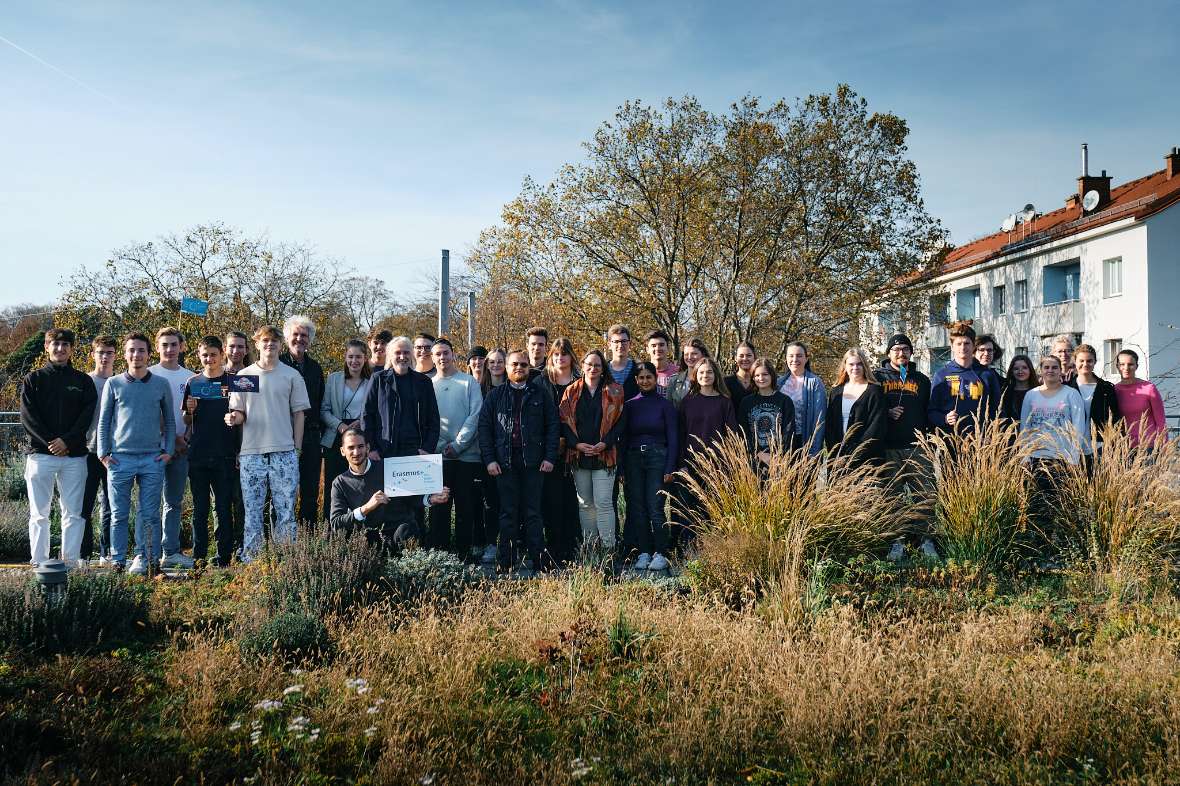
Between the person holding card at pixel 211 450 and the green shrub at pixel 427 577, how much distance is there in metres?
2.09

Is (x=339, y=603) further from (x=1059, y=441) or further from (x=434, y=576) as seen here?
(x=1059, y=441)

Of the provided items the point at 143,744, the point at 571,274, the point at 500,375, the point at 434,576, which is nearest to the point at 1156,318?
the point at 571,274

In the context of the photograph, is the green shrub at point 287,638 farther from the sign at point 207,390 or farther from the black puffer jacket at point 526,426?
the sign at point 207,390

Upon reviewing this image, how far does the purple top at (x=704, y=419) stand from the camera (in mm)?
7512

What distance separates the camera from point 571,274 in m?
24.3

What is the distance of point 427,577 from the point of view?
5.93 meters

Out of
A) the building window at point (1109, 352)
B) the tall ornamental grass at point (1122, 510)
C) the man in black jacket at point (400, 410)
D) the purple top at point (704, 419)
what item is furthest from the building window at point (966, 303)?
the man in black jacket at point (400, 410)

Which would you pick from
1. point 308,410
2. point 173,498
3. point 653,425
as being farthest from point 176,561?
point 653,425

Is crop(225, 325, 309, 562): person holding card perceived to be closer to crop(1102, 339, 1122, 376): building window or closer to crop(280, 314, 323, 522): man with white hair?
crop(280, 314, 323, 522): man with white hair

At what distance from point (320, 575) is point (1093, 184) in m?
39.6

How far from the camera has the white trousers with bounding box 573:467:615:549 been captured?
7586 millimetres

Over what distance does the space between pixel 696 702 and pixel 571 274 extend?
20694 millimetres

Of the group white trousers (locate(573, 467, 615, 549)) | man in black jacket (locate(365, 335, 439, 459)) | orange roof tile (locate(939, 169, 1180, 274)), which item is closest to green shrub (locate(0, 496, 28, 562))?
man in black jacket (locate(365, 335, 439, 459))

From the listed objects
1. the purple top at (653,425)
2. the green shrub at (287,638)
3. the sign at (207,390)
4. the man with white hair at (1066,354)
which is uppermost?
the man with white hair at (1066,354)
